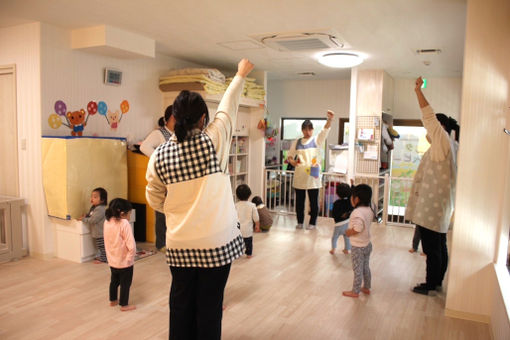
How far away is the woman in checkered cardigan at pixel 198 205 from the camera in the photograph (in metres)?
1.73

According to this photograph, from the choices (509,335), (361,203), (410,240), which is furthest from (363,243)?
(410,240)

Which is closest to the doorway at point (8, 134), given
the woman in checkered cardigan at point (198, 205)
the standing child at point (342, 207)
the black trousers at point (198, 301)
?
the woman in checkered cardigan at point (198, 205)

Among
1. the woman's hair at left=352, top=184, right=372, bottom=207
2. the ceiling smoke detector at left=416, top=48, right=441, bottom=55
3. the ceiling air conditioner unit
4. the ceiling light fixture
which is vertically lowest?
the woman's hair at left=352, top=184, right=372, bottom=207

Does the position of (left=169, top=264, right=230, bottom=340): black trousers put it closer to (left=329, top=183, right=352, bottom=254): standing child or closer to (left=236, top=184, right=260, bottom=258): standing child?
(left=236, top=184, right=260, bottom=258): standing child

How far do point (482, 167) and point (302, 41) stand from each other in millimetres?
2368

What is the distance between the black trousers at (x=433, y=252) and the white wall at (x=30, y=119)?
12.0 feet

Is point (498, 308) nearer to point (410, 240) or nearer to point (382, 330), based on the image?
point (382, 330)

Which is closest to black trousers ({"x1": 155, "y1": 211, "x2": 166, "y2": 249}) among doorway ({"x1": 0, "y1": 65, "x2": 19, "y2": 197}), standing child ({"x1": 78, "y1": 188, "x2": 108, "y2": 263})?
standing child ({"x1": 78, "y1": 188, "x2": 108, "y2": 263})

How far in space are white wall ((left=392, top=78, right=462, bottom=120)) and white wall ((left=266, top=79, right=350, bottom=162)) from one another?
934 millimetres

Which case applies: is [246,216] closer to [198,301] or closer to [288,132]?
[198,301]

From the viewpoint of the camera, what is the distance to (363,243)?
125 inches

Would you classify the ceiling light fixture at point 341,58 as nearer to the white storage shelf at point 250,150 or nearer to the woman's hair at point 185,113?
the white storage shelf at point 250,150

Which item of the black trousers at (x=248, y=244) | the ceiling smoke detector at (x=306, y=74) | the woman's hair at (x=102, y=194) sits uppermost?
the ceiling smoke detector at (x=306, y=74)

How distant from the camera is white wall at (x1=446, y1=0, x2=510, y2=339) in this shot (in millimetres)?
2668
